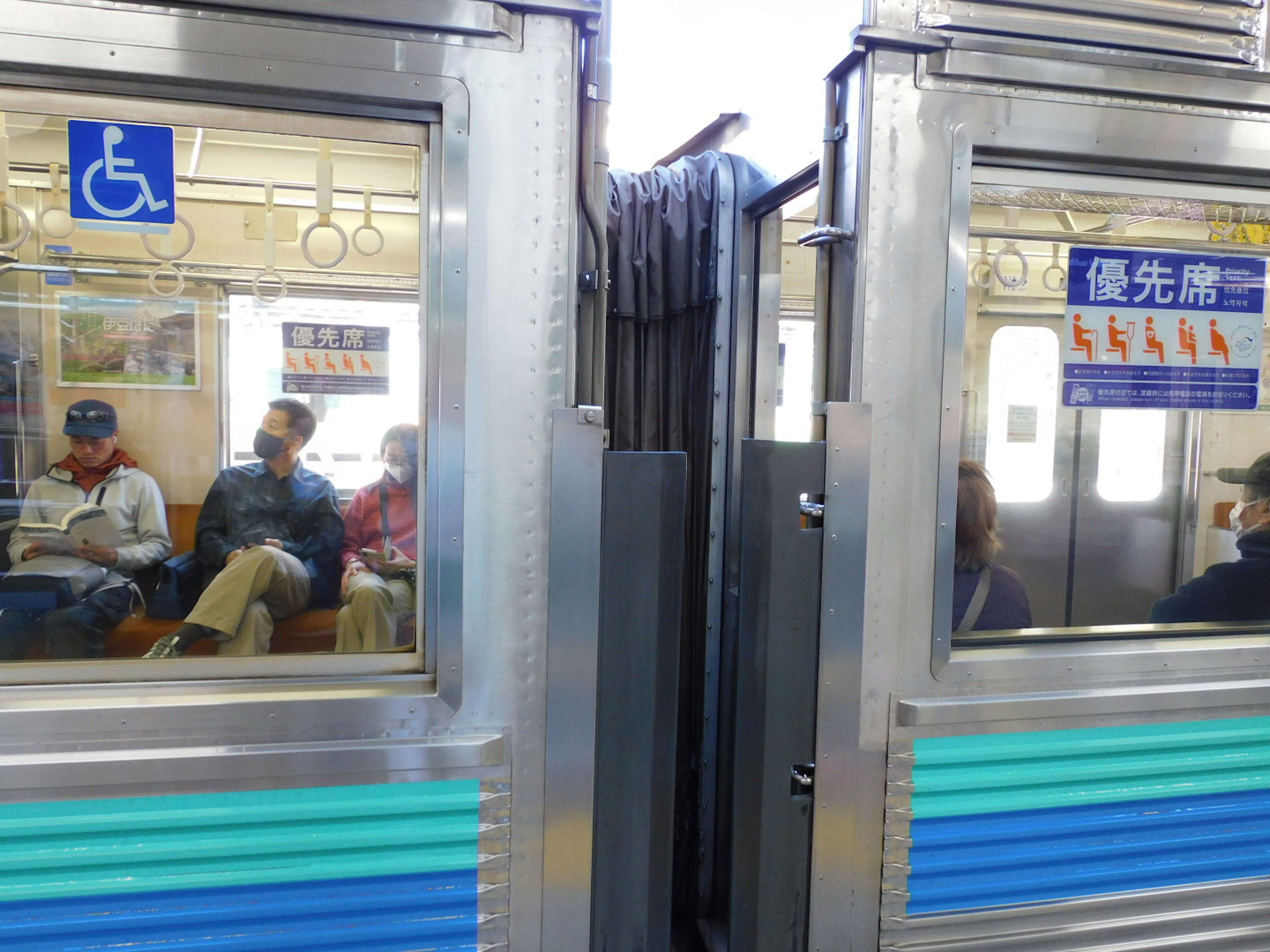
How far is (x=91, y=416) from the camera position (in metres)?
1.97

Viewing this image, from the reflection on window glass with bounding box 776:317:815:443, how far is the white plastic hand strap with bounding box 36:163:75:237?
204cm

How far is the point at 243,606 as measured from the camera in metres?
2.06

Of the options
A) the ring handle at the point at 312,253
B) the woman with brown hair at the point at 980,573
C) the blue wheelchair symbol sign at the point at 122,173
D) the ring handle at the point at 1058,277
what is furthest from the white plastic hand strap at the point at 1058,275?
the blue wheelchair symbol sign at the point at 122,173

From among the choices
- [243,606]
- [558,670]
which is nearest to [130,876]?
[243,606]

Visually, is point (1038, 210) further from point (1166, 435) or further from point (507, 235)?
point (507, 235)

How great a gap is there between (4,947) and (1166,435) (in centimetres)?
314

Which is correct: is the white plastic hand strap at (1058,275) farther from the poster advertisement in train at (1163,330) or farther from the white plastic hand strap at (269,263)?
the white plastic hand strap at (269,263)

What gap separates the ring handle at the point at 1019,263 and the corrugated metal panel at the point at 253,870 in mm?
1850

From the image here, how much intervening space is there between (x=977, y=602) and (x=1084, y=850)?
0.77 m

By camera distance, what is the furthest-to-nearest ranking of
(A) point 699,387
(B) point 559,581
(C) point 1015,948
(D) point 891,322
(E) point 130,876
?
(A) point 699,387, (C) point 1015,948, (D) point 891,322, (B) point 559,581, (E) point 130,876

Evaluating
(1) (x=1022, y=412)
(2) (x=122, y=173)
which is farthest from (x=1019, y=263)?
(2) (x=122, y=173)

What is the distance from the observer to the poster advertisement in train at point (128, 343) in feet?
6.38

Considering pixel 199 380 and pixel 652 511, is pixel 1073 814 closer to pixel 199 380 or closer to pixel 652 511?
pixel 652 511

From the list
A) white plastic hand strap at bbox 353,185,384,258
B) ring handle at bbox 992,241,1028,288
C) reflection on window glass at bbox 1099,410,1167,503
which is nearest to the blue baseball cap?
white plastic hand strap at bbox 353,185,384,258
